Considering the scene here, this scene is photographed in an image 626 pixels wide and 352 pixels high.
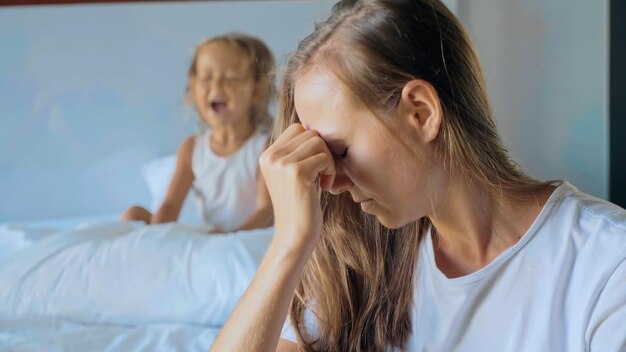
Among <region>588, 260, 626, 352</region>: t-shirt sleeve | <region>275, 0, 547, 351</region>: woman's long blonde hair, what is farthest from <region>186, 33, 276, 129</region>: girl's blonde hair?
<region>588, 260, 626, 352</region>: t-shirt sleeve

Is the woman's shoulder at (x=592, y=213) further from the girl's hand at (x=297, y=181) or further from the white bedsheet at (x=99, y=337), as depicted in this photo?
the white bedsheet at (x=99, y=337)

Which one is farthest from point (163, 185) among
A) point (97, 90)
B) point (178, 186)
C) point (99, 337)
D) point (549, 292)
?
point (549, 292)

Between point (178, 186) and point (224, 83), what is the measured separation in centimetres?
30

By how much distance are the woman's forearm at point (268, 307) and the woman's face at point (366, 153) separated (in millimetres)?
103

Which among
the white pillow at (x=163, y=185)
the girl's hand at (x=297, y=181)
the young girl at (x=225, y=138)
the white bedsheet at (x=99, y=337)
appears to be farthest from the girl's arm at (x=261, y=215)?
the girl's hand at (x=297, y=181)

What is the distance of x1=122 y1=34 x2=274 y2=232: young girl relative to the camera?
2.05 metres

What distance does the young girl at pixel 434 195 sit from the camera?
2.71 ft

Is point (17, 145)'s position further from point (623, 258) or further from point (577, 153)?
point (623, 258)

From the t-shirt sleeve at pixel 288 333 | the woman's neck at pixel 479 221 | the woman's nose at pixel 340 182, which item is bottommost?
the t-shirt sleeve at pixel 288 333

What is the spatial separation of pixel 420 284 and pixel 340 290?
10 centimetres

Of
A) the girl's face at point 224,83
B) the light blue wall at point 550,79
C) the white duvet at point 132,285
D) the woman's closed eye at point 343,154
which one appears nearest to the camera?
the woman's closed eye at point 343,154

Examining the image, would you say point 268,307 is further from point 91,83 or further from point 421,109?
point 91,83

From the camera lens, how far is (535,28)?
6.07 feet

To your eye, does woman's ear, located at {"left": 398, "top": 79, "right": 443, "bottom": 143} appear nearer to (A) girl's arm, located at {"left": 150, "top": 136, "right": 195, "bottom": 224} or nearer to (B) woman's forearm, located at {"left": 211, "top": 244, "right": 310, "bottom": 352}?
(B) woman's forearm, located at {"left": 211, "top": 244, "right": 310, "bottom": 352}
